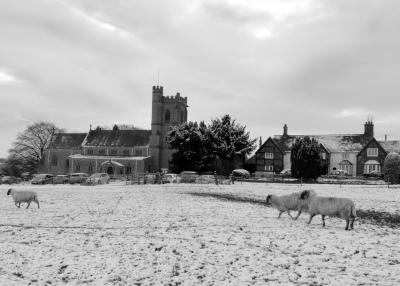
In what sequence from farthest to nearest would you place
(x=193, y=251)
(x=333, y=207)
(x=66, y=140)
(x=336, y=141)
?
(x=66, y=140) → (x=336, y=141) → (x=333, y=207) → (x=193, y=251)

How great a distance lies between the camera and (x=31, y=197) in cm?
2367

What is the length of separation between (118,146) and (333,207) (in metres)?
88.9

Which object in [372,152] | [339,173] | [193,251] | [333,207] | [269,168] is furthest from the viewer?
[269,168]

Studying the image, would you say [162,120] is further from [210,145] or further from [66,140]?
[210,145]

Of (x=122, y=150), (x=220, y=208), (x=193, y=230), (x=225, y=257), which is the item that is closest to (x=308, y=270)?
(x=225, y=257)

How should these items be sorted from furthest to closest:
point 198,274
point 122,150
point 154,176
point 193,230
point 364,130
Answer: point 122,150
point 364,130
point 154,176
point 193,230
point 198,274

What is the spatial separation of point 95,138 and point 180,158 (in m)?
34.7

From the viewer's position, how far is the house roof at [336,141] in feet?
287

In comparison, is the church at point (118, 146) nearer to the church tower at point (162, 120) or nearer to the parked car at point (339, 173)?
the church tower at point (162, 120)

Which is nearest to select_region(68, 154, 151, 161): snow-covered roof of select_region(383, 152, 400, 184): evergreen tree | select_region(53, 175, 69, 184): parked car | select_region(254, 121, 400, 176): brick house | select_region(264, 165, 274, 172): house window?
select_region(254, 121, 400, 176): brick house

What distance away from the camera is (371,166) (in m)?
83.5

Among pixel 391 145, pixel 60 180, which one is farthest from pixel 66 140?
pixel 391 145

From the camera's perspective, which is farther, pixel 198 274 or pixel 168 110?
pixel 168 110

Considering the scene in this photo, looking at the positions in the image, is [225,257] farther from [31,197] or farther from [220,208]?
[31,197]
